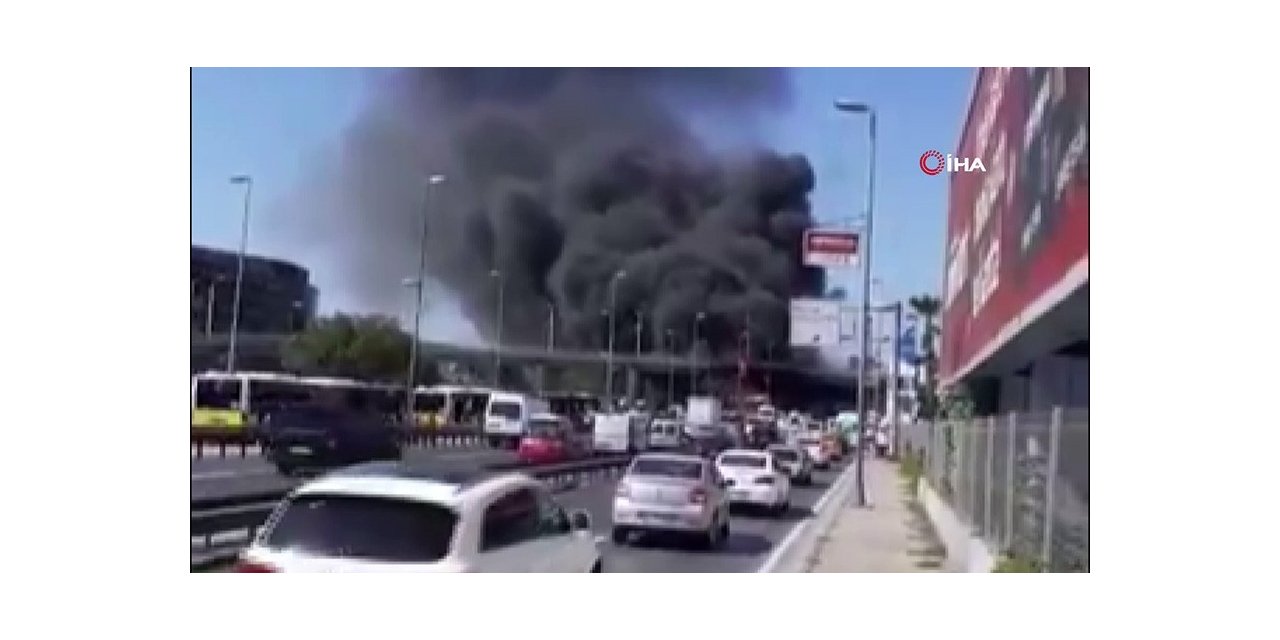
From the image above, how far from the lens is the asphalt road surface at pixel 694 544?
31.9ft

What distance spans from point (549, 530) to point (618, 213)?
76.3 inches

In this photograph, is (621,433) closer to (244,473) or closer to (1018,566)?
(244,473)

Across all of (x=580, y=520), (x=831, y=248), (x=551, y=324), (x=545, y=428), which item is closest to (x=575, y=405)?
(x=545, y=428)

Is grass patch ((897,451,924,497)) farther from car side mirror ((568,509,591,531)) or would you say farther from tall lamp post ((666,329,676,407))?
car side mirror ((568,509,591,531))

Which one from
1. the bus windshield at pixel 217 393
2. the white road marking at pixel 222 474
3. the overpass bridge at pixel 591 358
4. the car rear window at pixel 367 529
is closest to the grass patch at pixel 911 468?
the overpass bridge at pixel 591 358

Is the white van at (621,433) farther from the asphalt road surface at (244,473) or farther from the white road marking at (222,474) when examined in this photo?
the white road marking at (222,474)

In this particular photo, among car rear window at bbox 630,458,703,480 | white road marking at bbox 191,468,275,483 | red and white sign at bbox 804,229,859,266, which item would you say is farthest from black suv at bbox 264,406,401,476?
red and white sign at bbox 804,229,859,266

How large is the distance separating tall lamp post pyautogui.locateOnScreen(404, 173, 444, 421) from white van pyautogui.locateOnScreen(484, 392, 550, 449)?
49 cm

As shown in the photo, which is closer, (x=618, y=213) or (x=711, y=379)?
(x=618, y=213)

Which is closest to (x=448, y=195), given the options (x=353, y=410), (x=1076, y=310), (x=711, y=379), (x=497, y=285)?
(x=497, y=285)

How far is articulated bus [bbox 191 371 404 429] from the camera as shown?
9.54m

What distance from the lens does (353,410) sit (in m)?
9.88

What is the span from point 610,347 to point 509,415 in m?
0.78
